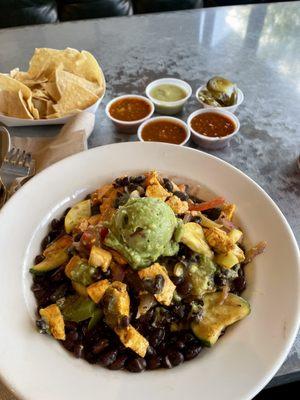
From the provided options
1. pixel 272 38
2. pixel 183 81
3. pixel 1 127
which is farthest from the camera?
pixel 272 38

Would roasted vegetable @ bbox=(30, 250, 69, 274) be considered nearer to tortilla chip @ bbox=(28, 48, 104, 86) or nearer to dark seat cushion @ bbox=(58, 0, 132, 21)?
tortilla chip @ bbox=(28, 48, 104, 86)

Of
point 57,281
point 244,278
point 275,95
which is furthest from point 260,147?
point 57,281

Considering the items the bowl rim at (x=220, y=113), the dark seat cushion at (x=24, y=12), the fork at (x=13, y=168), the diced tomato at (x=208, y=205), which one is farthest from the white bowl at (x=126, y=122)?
the dark seat cushion at (x=24, y=12)

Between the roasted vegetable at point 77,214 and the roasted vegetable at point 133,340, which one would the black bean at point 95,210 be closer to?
the roasted vegetable at point 77,214

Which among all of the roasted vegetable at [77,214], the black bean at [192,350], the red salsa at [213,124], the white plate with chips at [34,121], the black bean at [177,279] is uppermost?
the red salsa at [213,124]

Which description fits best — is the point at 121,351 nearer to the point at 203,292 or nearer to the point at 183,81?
the point at 203,292

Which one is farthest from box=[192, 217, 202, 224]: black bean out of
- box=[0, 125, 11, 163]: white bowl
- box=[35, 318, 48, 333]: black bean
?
box=[0, 125, 11, 163]: white bowl
